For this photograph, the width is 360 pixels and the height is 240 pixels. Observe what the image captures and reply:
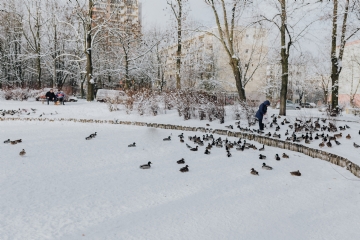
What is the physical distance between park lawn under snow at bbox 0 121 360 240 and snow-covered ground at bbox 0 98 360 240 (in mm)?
13

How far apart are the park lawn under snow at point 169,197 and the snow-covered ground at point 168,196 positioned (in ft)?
0.04

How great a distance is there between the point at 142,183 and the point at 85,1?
2173 centimetres

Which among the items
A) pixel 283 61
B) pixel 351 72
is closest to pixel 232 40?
pixel 283 61

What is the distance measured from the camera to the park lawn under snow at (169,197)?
359cm

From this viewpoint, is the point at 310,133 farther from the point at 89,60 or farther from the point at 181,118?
the point at 89,60

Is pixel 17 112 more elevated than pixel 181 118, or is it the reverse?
pixel 17 112

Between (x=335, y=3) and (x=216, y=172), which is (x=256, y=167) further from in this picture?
(x=335, y=3)

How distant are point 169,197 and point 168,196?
0.14 feet

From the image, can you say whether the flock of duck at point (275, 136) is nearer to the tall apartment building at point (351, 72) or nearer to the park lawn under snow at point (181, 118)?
the park lawn under snow at point (181, 118)

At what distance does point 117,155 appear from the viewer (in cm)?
711

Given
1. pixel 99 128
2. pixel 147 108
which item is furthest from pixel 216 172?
pixel 147 108

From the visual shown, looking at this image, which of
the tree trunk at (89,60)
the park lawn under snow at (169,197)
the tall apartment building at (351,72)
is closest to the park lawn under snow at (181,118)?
the park lawn under snow at (169,197)

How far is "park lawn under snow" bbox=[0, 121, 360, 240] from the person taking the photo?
359 centimetres

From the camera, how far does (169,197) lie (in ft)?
15.1
